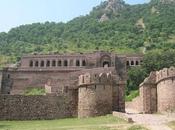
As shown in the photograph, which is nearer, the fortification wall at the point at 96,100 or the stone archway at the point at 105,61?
the fortification wall at the point at 96,100

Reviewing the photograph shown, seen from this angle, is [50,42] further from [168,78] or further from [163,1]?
[168,78]

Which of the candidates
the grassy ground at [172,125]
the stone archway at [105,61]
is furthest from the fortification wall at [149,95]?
the stone archway at [105,61]

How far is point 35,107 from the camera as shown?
119 ft

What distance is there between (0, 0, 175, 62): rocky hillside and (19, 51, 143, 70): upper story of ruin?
2048cm

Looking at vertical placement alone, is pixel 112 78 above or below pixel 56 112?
above

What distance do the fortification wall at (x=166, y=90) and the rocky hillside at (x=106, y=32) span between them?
5897 cm

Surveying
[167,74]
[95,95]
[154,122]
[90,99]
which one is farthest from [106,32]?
[154,122]

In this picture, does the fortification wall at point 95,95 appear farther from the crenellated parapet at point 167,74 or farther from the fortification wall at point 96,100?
the crenellated parapet at point 167,74

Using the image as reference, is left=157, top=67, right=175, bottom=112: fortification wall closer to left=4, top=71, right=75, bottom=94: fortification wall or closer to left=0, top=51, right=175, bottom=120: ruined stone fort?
left=0, top=51, right=175, bottom=120: ruined stone fort

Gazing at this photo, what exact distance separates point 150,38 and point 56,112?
79605 mm

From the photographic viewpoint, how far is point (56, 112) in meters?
36.5

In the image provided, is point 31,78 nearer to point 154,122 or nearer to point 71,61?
point 71,61

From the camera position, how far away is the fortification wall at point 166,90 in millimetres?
35406

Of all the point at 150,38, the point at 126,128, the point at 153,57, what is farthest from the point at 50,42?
the point at 126,128
